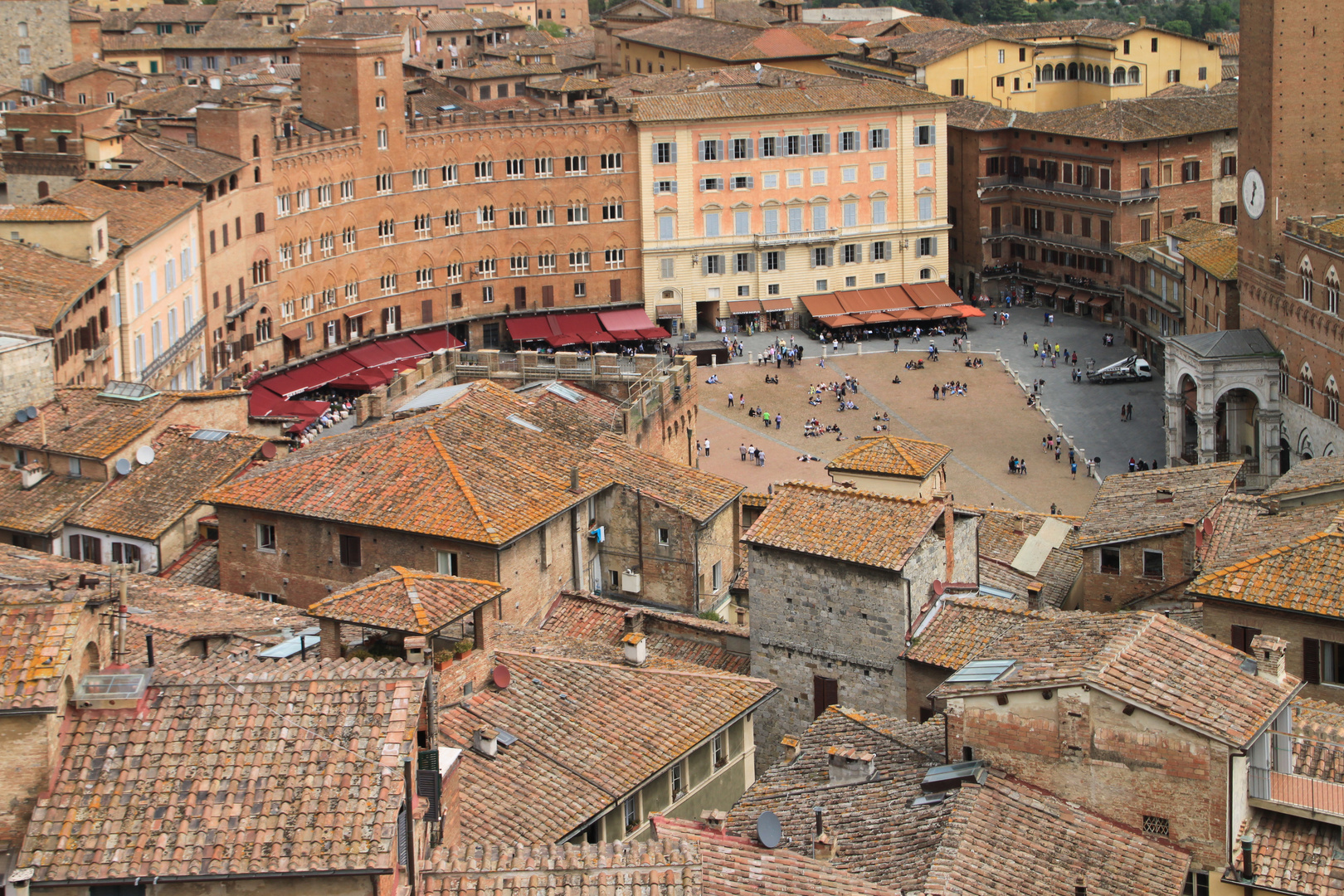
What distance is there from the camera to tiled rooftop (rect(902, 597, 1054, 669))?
32.9 metres

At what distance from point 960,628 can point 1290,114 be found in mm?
53278

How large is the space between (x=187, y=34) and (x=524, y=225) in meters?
41.7

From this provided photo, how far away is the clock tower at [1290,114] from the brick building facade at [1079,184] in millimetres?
21474

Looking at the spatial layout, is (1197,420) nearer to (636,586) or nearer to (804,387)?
(804,387)

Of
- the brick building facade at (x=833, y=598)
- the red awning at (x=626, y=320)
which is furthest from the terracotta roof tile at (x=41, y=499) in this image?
the red awning at (x=626, y=320)

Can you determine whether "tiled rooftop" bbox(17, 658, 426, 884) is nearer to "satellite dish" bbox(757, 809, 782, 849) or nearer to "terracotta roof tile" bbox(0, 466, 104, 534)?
"satellite dish" bbox(757, 809, 782, 849)

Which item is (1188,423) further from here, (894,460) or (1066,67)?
(894,460)

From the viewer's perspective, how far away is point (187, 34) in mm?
133500

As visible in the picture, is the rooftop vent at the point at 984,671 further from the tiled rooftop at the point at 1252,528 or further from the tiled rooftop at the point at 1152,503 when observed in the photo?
the tiled rooftop at the point at 1152,503

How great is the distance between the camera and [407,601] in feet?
99.7

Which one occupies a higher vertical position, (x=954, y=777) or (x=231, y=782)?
(x=231, y=782)

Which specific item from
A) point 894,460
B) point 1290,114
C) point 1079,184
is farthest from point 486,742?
point 1079,184

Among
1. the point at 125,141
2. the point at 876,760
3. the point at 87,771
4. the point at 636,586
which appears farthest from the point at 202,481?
the point at 125,141

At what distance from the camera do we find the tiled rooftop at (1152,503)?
126ft
